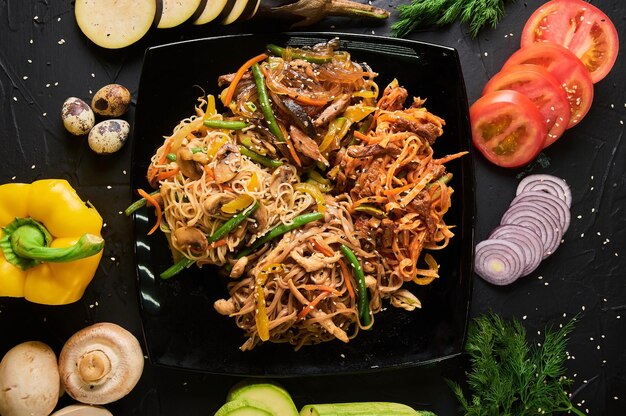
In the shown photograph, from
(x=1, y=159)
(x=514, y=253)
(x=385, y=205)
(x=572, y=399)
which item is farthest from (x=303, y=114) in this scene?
(x=572, y=399)

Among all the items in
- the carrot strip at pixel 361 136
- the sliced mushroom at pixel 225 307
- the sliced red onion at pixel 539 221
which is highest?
the carrot strip at pixel 361 136

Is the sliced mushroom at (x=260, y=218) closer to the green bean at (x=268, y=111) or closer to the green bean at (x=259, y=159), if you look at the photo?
the green bean at (x=259, y=159)

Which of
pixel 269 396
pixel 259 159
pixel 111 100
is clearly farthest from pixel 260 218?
pixel 111 100

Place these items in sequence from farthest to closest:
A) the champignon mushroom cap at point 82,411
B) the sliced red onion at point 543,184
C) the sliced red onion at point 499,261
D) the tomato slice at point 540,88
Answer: the sliced red onion at point 543,184 < the sliced red onion at point 499,261 < the tomato slice at point 540,88 < the champignon mushroom cap at point 82,411

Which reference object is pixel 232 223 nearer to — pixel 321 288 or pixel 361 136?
pixel 321 288

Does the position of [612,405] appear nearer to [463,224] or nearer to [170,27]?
[463,224]

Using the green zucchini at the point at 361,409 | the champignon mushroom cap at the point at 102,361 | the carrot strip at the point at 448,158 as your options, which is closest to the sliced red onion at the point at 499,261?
the carrot strip at the point at 448,158

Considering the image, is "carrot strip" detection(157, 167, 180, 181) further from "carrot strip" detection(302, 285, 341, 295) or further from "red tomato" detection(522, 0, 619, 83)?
"red tomato" detection(522, 0, 619, 83)
